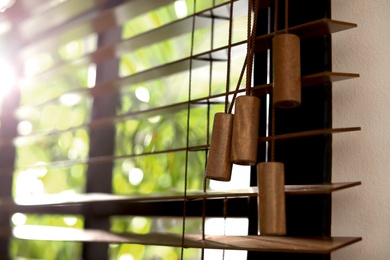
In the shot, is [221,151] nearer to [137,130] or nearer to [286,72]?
[286,72]

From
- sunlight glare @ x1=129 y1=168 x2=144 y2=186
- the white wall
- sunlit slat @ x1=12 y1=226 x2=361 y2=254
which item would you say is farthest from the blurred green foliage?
the white wall

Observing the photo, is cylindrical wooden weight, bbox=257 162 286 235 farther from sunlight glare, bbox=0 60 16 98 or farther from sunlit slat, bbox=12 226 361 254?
sunlight glare, bbox=0 60 16 98

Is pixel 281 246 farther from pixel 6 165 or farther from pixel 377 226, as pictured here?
pixel 6 165

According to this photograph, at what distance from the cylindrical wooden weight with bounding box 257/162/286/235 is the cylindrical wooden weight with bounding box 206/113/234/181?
6 cm

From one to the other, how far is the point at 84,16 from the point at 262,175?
0.94 metres

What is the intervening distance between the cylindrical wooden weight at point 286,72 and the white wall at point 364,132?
0.14m

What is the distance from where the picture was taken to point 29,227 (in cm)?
144

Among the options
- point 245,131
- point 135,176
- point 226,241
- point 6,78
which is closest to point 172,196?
point 226,241

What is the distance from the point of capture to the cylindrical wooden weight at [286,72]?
69 cm

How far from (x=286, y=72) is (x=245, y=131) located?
8cm

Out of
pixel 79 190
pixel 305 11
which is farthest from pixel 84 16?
pixel 305 11

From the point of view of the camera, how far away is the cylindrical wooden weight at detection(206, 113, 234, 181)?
29.0 inches

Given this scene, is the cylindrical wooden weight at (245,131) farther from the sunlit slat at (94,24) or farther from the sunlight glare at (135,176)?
the sunlight glare at (135,176)

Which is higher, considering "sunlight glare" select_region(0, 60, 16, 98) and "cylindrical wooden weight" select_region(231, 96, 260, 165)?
"sunlight glare" select_region(0, 60, 16, 98)
